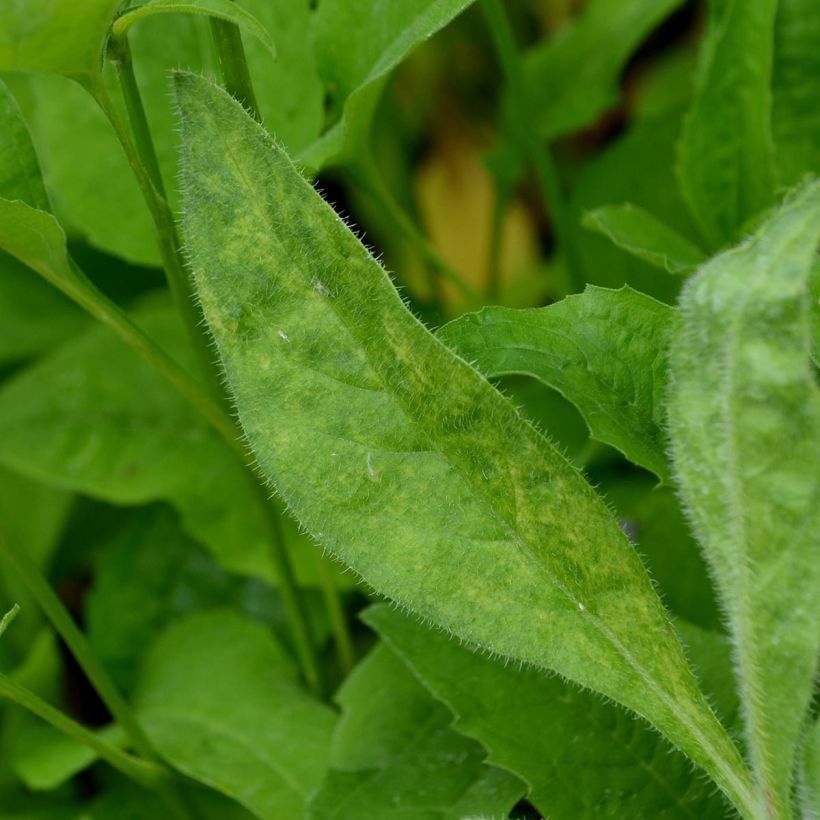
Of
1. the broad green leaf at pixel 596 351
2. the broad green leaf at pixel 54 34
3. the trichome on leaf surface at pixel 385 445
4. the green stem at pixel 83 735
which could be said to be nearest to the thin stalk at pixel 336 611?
the trichome on leaf surface at pixel 385 445

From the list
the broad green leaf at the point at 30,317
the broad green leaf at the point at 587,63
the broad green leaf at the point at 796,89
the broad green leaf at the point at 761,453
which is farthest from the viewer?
the broad green leaf at the point at 30,317

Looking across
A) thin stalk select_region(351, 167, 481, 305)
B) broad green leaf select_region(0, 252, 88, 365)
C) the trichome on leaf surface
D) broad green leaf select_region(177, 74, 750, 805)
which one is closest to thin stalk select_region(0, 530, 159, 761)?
the trichome on leaf surface

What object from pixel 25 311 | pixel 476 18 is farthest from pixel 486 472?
pixel 476 18

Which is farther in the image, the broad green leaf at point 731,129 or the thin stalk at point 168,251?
the broad green leaf at point 731,129

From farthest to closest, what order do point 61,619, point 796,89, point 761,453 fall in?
point 796,89
point 61,619
point 761,453

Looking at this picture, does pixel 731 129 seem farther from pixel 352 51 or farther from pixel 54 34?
pixel 54 34

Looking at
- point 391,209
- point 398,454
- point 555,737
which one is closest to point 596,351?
point 398,454

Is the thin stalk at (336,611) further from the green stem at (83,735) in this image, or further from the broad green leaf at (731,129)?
the broad green leaf at (731,129)
